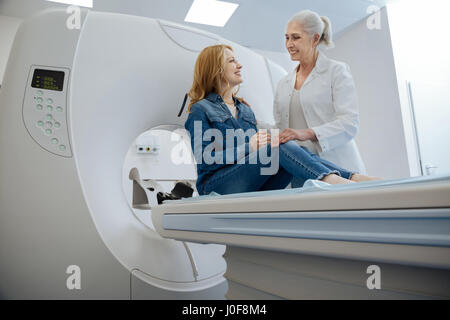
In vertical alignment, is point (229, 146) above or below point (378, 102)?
below

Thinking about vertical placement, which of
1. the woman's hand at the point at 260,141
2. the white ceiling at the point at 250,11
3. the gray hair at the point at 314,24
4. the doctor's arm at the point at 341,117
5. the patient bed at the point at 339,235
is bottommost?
the patient bed at the point at 339,235

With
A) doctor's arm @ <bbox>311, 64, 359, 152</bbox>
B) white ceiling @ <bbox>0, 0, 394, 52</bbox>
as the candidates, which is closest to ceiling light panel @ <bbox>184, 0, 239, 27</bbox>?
white ceiling @ <bbox>0, 0, 394, 52</bbox>

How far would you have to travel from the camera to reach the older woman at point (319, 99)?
3.85ft

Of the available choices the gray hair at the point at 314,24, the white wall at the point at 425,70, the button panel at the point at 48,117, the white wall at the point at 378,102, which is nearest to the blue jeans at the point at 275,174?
the button panel at the point at 48,117

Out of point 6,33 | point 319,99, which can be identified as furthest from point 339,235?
point 6,33

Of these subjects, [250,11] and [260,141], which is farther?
[250,11]

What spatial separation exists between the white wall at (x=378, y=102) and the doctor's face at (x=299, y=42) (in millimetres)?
2171

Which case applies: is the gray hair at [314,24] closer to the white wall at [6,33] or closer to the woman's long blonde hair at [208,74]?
the woman's long blonde hair at [208,74]

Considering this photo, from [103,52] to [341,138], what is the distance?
98cm

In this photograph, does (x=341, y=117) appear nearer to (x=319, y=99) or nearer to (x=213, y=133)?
(x=319, y=99)

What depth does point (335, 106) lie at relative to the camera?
125cm

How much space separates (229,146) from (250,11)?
2506mm

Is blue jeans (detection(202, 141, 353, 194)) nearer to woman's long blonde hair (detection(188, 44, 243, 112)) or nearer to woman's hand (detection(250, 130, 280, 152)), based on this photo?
woman's hand (detection(250, 130, 280, 152))

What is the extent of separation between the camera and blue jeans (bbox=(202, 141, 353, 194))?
0.84m
